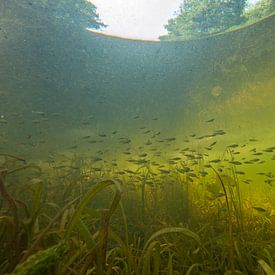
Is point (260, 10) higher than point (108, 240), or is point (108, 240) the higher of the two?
point (260, 10)

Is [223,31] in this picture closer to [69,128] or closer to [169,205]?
[169,205]

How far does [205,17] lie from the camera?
12359mm

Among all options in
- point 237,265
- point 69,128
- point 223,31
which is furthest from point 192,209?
point 69,128

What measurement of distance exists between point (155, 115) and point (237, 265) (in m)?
24.6

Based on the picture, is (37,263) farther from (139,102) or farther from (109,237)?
(139,102)

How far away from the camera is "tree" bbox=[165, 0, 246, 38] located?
1132 centimetres

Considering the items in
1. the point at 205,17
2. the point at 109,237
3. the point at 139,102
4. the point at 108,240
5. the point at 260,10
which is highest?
the point at 139,102

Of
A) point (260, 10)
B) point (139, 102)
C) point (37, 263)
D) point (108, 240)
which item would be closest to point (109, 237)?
point (108, 240)

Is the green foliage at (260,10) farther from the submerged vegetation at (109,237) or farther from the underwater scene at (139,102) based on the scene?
the submerged vegetation at (109,237)

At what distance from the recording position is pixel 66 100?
70.5 feet

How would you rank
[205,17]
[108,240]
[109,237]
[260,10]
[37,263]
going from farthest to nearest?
[205,17]
[260,10]
[108,240]
[109,237]
[37,263]

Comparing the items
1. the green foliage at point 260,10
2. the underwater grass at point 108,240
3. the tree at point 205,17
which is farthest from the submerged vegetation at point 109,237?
the green foliage at point 260,10

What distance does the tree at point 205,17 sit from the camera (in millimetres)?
11324

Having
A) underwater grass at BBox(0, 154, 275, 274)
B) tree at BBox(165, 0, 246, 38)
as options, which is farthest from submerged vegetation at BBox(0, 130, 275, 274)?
tree at BBox(165, 0, 246, 38)
